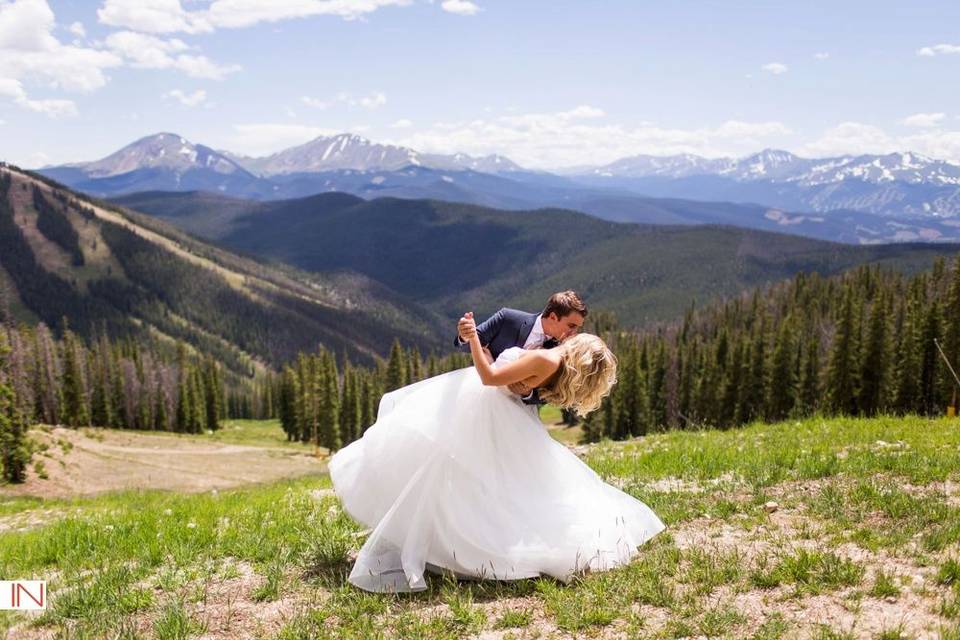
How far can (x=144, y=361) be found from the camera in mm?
121562

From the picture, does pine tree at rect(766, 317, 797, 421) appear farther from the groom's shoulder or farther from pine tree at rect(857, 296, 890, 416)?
the groom's shoulder

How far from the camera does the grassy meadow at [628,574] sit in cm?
646

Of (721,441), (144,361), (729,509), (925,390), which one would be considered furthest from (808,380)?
(144,361)

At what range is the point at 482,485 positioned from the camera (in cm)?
803

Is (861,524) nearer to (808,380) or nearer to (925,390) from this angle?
(925,390)

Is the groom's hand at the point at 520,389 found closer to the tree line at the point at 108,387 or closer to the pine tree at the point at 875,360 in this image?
the pine tree at the point at 875,360

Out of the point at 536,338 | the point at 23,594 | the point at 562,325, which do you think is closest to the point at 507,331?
the point at 536,338

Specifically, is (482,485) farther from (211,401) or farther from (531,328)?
(211,401)

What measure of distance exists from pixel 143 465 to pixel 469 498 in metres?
61.5

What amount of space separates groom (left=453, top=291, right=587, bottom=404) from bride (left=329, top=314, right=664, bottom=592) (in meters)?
0.21

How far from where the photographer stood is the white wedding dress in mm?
7781

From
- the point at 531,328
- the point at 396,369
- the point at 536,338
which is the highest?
the point at 531,328

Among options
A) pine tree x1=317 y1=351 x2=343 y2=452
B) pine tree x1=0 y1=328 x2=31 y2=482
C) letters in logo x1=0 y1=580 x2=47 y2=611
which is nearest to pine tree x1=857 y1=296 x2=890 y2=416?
pine tree x1=317 y1=351 x2=343 y2=452

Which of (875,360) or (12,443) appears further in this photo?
(875,360)
